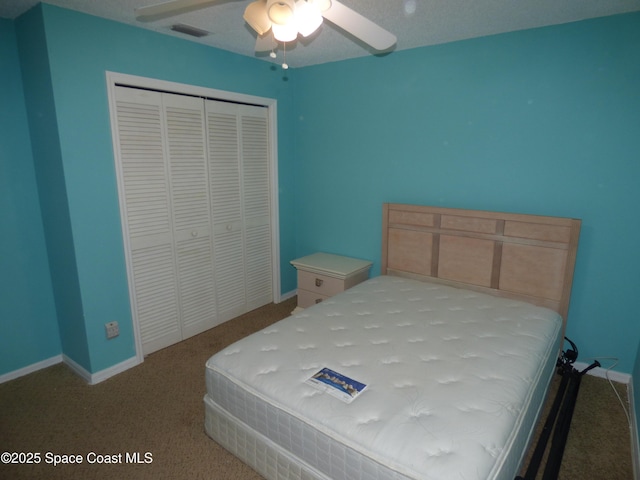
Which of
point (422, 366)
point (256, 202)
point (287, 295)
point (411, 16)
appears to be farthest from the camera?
point (287, 295)

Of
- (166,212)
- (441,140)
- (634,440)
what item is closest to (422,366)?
(634,440)

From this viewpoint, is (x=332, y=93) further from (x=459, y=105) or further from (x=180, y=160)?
(x=180, y=160)

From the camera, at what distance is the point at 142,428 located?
7.00 ft

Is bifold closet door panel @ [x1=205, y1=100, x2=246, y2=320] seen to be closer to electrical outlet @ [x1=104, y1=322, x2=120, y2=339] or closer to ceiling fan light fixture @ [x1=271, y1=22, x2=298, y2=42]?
electrical outlet @ [x1=104, y1=322, x2=120, y2=339]

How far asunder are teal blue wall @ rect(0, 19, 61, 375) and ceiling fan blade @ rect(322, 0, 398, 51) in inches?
86.3

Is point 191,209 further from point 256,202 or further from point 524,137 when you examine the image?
point 524,137

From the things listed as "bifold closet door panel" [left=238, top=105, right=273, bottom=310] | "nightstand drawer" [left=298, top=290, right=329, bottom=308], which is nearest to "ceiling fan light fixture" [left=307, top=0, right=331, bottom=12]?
"bifold closet door panel" [left=238, top=105, right=273, bottom=310]

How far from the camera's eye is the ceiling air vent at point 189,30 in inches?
97.2

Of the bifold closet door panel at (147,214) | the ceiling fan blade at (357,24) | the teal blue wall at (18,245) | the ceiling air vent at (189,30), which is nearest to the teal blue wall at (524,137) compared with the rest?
the ceiling air vent at (189,30)

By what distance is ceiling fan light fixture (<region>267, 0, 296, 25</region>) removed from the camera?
1.38 meters

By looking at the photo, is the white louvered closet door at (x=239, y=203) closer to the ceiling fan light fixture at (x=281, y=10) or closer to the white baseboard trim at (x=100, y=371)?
the white baseboard trim at (x=100, y=371)

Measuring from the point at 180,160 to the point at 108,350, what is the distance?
1512 millimetres

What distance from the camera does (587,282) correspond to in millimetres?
2506

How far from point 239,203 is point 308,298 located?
1.12 m
